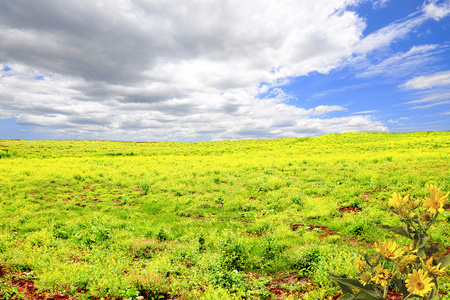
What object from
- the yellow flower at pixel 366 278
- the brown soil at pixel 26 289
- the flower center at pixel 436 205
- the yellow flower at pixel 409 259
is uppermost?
the flower center at pixel 436 205

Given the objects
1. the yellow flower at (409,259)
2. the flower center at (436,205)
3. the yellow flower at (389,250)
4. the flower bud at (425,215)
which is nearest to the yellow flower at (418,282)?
the yellow flower at (409,259)

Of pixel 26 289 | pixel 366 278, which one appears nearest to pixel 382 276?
pixel 366 278

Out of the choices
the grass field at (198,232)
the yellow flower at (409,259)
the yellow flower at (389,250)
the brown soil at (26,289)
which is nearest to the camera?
the yellow flower at (409,259)

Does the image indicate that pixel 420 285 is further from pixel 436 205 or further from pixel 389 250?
pixel 436 205

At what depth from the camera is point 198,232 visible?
11.3 metres

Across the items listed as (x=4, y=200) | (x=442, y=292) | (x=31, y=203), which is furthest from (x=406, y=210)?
(x=4, y=200)

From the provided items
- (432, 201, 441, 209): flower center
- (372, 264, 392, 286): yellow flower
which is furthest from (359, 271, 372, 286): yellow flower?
(432, 201, 441, 209): flower center

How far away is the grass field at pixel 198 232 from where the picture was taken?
7.11 m

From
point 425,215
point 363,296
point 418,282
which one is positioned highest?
point 425,215

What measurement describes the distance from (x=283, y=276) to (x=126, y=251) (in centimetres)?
644

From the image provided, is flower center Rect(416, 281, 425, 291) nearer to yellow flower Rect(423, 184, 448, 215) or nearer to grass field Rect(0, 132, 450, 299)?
yellow flower Rect(423, 184, 448, 215)

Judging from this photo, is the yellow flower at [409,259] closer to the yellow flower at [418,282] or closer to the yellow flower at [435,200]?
the yellow flower at [418,282]

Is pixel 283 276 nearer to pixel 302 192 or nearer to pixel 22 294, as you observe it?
pixel 22 294

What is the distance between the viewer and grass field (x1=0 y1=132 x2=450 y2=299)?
7.11 meters
